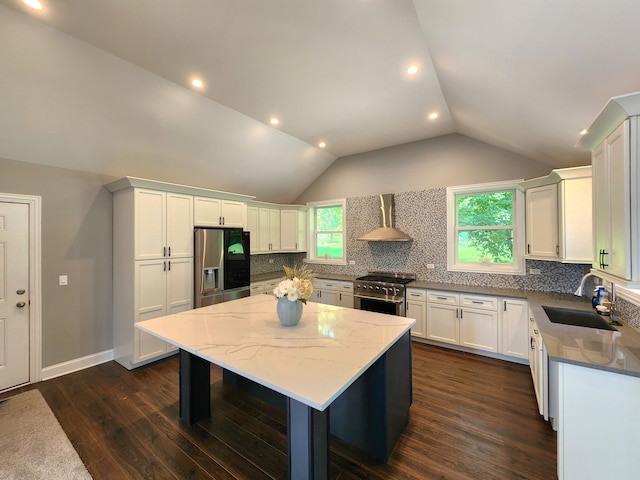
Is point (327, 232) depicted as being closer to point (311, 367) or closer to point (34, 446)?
point (311, 367)

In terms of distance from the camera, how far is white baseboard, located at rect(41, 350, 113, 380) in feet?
10.0

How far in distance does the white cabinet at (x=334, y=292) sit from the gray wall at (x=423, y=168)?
1765 mm

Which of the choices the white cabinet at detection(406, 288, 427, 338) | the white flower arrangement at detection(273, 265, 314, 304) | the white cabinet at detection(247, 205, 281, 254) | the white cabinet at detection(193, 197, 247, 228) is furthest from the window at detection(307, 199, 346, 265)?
the white flower arrangement at detection(273, 265, 314, 304)

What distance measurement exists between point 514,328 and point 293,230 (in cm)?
412

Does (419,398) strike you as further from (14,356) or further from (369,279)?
(14,356)

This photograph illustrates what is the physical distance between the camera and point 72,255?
10.6ft

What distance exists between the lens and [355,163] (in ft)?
17.0

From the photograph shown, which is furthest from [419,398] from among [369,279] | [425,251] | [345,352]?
[425,251]

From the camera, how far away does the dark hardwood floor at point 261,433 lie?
1799 mm

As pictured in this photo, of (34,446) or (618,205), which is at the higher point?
(618,205)

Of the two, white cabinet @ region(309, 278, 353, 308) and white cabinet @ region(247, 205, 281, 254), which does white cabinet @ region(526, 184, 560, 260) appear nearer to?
white cabinet @ region(309, 278, 353, 308)

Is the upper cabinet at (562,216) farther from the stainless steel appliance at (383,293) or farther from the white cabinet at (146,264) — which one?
the white cabinet at (146,264)

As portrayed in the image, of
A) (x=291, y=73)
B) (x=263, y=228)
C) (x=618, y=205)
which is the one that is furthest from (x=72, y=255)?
(x=618, y=205)

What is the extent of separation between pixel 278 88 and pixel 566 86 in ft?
8.18
